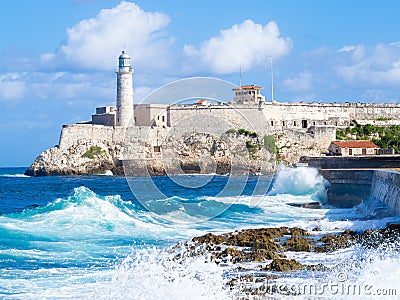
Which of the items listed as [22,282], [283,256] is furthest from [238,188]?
[22,282]


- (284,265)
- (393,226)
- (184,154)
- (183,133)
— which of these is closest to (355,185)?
(393,226)

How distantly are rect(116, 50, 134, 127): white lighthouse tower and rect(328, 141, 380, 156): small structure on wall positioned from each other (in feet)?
45.9

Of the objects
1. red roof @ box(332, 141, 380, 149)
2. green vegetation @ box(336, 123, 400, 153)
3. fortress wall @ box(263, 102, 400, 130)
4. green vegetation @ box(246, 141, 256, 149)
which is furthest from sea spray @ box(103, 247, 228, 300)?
green vegetation @ box(336, 123, 400, 153)

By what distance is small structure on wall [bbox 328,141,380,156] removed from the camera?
41250mm

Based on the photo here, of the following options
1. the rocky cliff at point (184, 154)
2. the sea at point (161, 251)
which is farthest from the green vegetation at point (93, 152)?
the sea at point (161, 251)

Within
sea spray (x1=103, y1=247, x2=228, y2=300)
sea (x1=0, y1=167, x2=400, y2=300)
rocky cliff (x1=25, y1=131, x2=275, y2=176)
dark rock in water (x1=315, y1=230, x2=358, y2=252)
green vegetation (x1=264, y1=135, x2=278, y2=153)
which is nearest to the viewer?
sea spray (x1=103, y1=247, x2=228, y2=300)

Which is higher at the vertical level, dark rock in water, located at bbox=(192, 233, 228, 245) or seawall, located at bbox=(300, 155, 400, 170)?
seawall, located at bbox=(300, 155, 400, 170)

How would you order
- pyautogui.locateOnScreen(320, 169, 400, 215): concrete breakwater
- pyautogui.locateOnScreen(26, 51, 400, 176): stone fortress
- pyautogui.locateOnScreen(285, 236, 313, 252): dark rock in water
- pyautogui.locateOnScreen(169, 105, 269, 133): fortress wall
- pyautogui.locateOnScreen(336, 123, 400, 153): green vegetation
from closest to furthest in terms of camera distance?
pyautogui.locateOnScreen(285, 236, 313, 252): dark rock in water
pyautogui.locateOnScreen(320, 169, 400, 215): concrete breakwater
pyautogui.locateOnScreen(26, 51, 400, 176): stone fortress
pyautogui.locateOnScreen(336, 123, 400, 153): green vegetation
pyautogui.locateOnScreen(169, 105, 269, 133): fortress wall

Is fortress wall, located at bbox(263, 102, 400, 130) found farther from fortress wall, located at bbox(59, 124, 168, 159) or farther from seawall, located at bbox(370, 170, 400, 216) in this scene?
seawall, located at bbox(370, 170, 400, 216)

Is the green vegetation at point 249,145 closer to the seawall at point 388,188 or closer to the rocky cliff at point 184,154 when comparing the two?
the rocky cliff at point 184,154

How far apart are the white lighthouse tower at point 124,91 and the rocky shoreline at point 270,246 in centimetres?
3173

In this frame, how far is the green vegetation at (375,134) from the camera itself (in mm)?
49188

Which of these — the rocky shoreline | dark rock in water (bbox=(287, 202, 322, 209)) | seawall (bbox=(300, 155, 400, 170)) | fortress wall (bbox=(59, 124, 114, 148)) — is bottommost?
the rocky shoreline

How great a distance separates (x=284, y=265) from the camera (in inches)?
441
